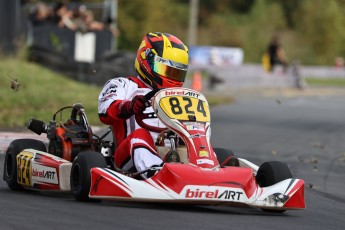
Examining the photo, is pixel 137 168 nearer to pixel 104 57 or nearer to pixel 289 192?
pixel 289 192

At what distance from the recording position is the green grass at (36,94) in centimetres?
1614

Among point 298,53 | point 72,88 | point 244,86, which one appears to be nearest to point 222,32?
point 298,53

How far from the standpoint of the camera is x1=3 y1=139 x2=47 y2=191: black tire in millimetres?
8812

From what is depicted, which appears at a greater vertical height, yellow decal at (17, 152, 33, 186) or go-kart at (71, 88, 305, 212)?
go-kart at (71, 88, 305, 212)

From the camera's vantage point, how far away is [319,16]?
51250 mm

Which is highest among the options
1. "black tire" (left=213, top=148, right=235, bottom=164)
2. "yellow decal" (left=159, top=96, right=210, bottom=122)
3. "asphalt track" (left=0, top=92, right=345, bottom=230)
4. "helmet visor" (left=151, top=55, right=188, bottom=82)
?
"helmet visor" (left=151, top=55, right=188, bottom=82)

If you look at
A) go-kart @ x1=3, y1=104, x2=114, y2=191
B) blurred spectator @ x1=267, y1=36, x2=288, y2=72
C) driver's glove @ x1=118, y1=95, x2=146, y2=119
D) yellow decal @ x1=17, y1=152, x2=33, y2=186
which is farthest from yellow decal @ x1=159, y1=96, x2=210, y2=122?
blurred spectator @ x1=267, y1=36, x2=288, y2=72

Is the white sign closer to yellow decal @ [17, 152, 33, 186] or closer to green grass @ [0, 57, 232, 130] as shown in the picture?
green grass @ [0, 57, 232, 130]

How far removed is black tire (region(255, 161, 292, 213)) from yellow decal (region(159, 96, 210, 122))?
0.61 metres

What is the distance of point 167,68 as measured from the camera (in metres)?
8.52

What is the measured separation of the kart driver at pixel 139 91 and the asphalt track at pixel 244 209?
0.45 m

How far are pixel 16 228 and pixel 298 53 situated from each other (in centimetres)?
5448

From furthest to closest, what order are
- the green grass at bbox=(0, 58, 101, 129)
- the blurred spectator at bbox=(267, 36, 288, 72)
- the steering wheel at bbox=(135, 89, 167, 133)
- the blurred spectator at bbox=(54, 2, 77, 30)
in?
the blurred spectator at bbox=(267, 36, 288, 72) < the blurred spectator at bbox=(54, 2, 77, 30) < the green grass at bbox=(0, 58, 101, 129) < the steering wheel at bbox=(135, 89, 167, 133)

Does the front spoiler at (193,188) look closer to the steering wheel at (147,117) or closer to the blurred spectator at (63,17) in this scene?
the steering wheel at (147,117)
